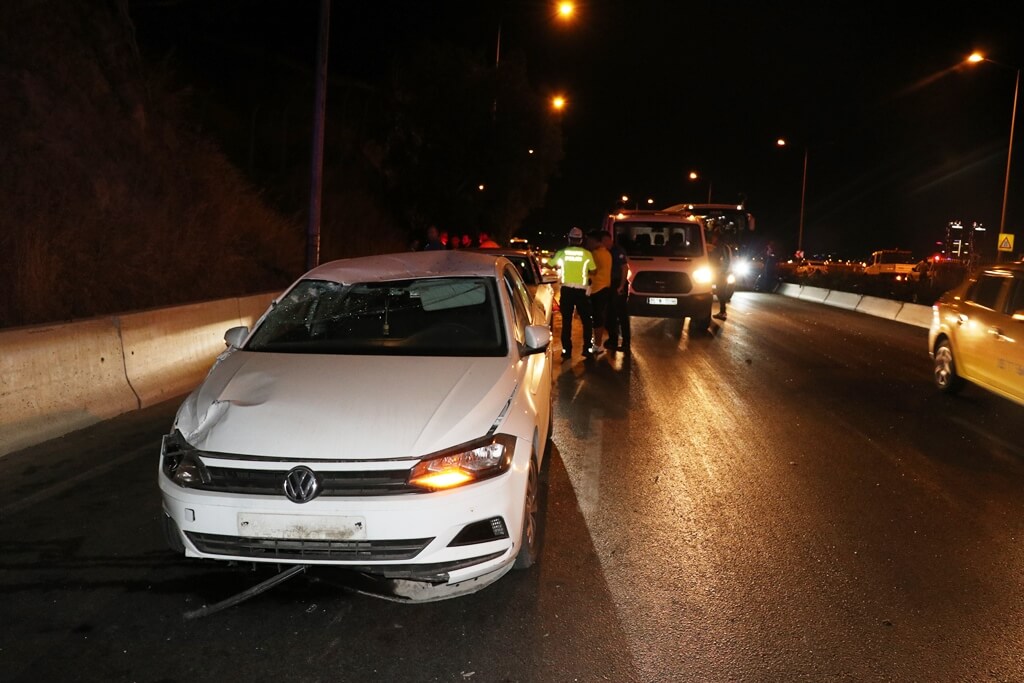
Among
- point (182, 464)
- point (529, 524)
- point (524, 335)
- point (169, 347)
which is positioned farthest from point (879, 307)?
point (182, 464)

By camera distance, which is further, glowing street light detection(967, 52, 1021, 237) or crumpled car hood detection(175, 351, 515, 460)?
glowing street light detection(967, 52, 1021, 237)

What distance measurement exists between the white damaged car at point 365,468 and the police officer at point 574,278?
24.8 ft

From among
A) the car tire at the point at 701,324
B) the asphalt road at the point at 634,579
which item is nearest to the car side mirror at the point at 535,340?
the asphalt road at the point at 634,579

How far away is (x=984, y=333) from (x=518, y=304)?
19.1ft

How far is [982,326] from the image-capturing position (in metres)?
9.48

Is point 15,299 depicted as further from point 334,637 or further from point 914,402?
point 914,402

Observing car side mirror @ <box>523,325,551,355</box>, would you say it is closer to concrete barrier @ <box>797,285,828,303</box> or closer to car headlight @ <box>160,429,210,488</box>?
car headlight @ <box>160,429,210,488</box>

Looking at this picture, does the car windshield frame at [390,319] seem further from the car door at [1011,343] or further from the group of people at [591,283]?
the group of people at [591,283]

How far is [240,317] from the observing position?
12133mm

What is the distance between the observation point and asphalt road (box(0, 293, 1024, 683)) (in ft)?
12.4

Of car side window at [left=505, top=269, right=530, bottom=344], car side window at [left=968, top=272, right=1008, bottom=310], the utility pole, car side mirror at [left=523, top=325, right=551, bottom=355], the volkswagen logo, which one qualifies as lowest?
the volkswagen logo

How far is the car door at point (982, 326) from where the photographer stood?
920cm

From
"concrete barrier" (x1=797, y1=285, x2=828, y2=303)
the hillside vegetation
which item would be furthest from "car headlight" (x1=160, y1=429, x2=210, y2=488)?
"concrete barrier" (x1=797, y1=285, x2=828, y2=303)

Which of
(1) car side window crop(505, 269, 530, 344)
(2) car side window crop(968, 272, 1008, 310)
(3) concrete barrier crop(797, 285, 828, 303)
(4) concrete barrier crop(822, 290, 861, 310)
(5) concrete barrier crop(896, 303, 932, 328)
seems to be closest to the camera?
(1) car side window crop(505, 269, 530, 344)
